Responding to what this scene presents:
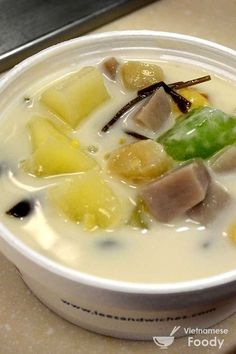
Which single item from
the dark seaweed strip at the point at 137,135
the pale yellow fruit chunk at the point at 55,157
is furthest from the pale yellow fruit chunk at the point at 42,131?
the dark seaweed strip at the point at 137,135

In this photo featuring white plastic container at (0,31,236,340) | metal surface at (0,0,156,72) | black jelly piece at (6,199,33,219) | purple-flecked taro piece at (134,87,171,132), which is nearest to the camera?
white plastic container at (0,31,236,340)

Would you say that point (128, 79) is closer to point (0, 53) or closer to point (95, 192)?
point (95, 192)

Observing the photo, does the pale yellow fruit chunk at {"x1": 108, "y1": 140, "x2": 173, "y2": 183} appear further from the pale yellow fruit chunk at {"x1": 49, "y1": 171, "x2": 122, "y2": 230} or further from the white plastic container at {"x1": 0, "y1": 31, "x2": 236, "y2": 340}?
the white plastic container at {"x1": 0, "y1": 31, "x2": 236, "y2": 340}

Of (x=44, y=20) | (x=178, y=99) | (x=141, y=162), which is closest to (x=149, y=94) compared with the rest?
(x=178, y=99)

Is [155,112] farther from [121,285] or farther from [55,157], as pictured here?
[121,285]

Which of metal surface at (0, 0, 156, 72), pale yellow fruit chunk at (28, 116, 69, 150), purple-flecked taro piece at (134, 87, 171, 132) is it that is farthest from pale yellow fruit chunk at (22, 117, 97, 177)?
metal surface at (0, 0, 156, 72)

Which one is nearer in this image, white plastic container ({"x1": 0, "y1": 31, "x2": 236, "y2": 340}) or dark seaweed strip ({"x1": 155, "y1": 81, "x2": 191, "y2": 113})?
white plastic container ({"x1": 0, "y1": 31, "x2": 236, "y2": 340})

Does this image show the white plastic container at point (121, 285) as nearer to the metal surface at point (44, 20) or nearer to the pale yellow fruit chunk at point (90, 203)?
the pale yellow fruit chunk at point (90, 203)

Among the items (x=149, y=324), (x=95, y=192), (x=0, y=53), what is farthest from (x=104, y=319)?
(x=0, y=53)
